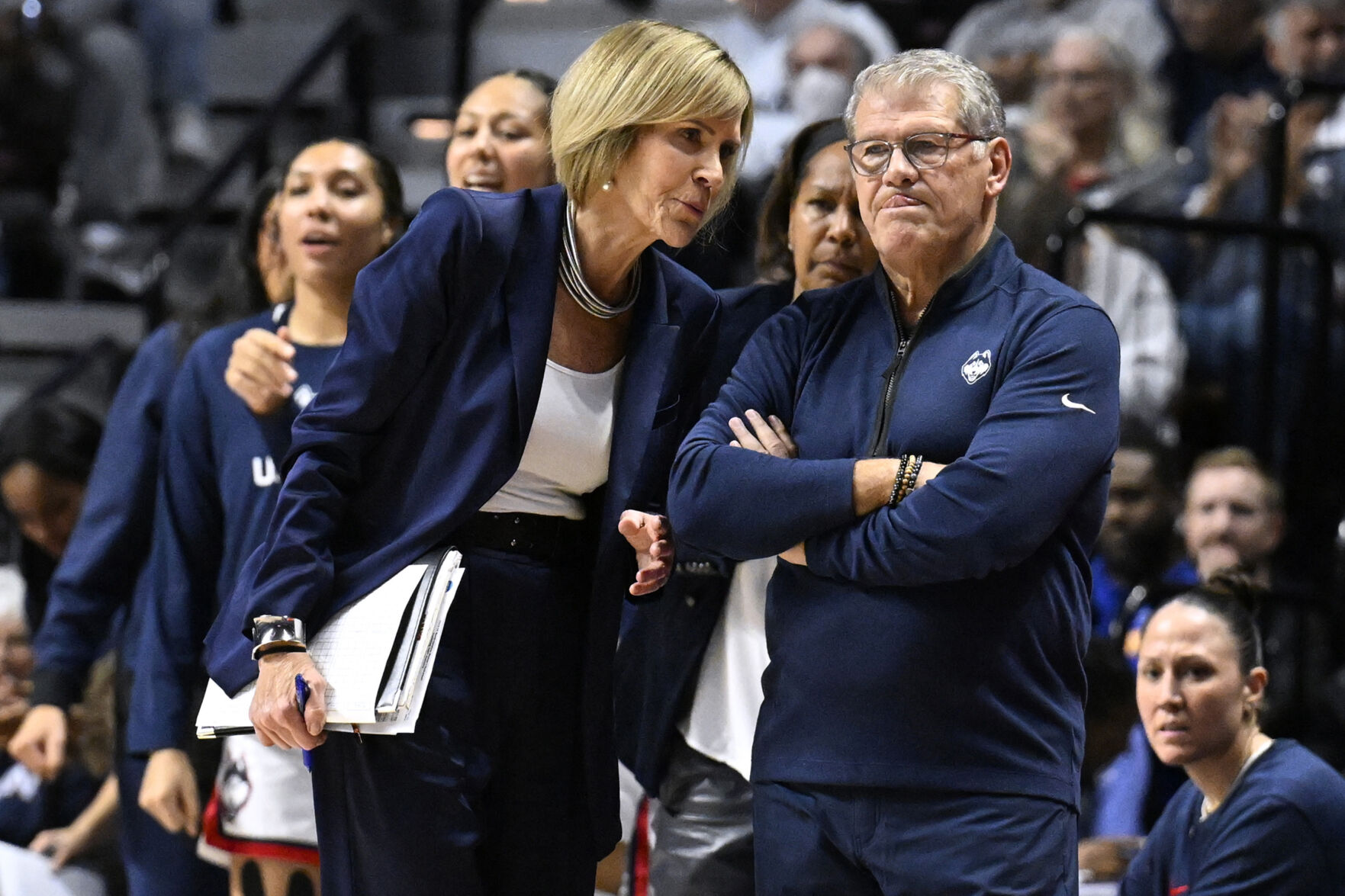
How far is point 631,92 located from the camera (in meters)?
2.64

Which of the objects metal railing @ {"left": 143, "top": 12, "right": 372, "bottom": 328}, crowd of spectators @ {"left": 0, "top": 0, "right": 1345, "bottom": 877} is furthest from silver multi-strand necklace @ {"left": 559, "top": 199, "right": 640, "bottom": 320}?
metal railing @ {"left": 143, "top": 12, "right": 372, "bottom": 328}

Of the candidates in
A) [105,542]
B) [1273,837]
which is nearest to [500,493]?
[105,542]

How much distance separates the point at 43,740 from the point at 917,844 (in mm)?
2211

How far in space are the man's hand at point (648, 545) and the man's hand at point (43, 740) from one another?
168 centimetres

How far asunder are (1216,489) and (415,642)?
11.0ft

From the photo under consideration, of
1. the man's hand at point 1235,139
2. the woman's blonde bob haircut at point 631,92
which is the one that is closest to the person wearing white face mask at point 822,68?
the man's hand at point 1235,139

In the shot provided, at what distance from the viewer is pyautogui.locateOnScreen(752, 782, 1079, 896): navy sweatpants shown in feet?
7.67

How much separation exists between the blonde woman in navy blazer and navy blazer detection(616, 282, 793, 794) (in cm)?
30

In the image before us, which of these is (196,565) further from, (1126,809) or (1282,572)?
(1282,572)

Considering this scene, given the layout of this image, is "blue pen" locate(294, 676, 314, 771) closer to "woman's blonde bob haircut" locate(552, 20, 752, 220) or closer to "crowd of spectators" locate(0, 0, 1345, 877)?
"woman's blonde bob haircut" locate(552, 20, 752, 220)

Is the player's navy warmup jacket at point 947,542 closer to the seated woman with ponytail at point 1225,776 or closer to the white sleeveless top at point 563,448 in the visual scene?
the white sleeveless top at point 563,448

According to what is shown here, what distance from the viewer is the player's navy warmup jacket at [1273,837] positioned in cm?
337

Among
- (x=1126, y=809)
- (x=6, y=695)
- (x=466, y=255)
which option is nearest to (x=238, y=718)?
(x=466, y=255)

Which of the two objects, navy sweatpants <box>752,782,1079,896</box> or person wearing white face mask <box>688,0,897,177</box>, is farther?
person wearing white face mask <box>688,0,897,177</box>
